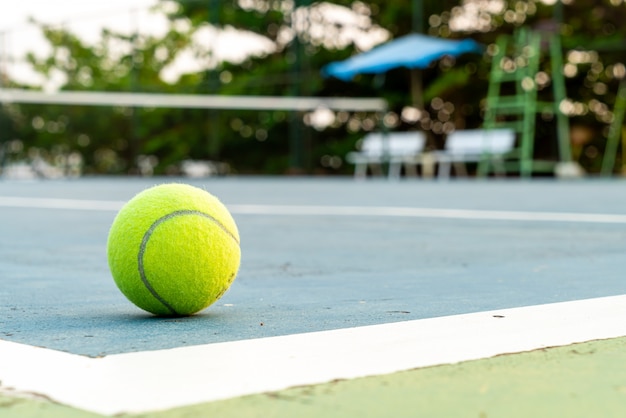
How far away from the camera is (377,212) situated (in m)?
7.87

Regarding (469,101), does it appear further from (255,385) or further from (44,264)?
(255,385)

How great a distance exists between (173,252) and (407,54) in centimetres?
1350

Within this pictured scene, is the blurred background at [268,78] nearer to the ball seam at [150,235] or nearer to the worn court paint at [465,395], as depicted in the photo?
the ball seam at [150,235]

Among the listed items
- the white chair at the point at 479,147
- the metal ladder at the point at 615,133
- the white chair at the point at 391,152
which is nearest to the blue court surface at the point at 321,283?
the white chair at the point at 479,147

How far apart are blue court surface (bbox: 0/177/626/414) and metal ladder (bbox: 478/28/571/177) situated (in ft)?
25.1

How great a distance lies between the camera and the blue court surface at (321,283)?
221cm

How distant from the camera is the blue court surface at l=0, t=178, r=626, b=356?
8.33 feet

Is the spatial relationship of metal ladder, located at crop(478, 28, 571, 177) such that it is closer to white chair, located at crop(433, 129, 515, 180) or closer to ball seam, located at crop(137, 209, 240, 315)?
white chair, located at crop(433, 129, 515, 180)

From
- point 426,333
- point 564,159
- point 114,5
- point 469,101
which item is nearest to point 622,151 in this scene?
point 564,159

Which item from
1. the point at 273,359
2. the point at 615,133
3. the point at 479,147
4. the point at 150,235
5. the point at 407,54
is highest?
the point at 407,54

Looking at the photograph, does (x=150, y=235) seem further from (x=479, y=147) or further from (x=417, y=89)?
(x=417, y=89)

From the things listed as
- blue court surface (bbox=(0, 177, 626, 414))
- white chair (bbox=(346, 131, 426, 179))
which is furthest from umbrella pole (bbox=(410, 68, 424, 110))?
blue court surface (bbox=(0, 177, 626, 414))

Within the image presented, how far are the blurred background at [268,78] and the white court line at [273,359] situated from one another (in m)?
13.6

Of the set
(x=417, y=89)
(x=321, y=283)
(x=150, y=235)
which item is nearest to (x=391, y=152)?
(x=417, y=89)
